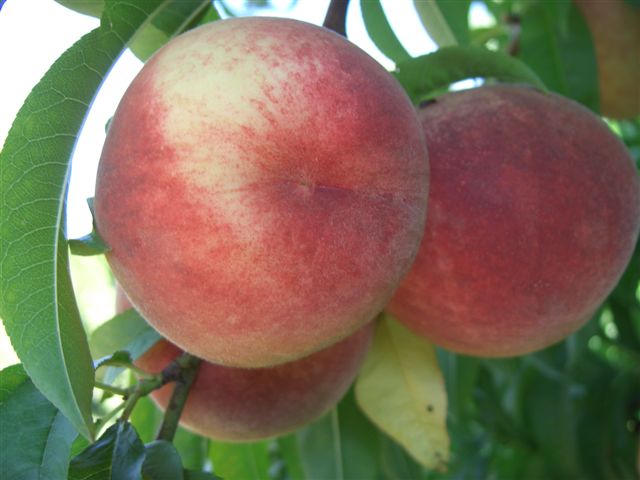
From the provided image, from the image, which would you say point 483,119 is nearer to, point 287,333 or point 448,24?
point 448,24

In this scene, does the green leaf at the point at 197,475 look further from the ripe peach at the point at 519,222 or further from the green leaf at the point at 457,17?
the green leaf at the point at 457,17

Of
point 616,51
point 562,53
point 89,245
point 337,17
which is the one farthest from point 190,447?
point 616,51

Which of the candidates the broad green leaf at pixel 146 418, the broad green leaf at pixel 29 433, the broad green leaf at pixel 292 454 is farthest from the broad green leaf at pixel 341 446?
the broad green leaf at pixel 29 433

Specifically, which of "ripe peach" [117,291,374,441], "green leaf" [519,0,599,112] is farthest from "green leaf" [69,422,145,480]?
"green leaf" [519,0,599,112]

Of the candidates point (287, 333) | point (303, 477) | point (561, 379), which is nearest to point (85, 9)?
point (287, 333)

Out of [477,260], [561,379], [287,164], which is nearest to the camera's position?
[287,164]

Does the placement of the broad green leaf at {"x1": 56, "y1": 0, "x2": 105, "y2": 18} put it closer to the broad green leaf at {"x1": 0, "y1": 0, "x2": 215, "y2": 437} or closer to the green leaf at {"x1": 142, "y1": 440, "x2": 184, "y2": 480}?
the broad green leaf at {"x1": 0, "y1": 0, "x2": 215, "y2": 437}
